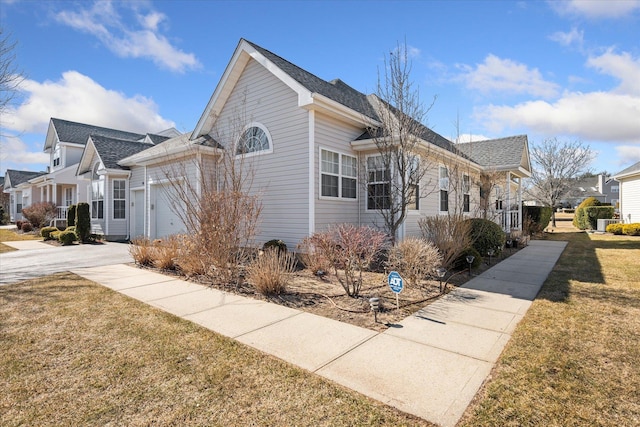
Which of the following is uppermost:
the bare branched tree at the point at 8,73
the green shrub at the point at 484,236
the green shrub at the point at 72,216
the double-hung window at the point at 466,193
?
the bare branched tree at the point at 8,73

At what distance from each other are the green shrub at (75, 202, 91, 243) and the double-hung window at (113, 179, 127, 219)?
1439 mm

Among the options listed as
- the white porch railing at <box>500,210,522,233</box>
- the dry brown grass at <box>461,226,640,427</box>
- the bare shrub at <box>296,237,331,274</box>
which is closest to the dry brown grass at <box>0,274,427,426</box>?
the dry brown grass at <box>461,226,640,427</box>

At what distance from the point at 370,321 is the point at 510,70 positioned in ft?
69.6

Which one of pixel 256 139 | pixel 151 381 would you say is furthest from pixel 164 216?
pixel 151 381

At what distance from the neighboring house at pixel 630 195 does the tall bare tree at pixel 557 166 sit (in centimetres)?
667

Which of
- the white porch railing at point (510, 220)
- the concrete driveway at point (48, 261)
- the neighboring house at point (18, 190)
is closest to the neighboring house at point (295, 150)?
the concrete driveway at point (48, 261)

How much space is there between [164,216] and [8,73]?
283 inches

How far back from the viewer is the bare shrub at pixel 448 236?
326 inches

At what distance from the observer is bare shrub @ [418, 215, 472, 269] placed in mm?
8273

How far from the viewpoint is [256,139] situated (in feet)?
36.5

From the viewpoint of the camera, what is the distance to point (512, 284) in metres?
7.35

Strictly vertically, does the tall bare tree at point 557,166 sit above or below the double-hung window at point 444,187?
above

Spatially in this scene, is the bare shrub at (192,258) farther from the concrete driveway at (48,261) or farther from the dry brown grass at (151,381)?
the concrete driveway at (48,261)

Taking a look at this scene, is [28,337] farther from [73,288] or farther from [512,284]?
[512,284]
